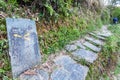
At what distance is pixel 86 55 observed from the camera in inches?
141

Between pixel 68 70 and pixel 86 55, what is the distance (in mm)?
858

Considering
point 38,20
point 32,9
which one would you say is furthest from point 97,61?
point 32,9

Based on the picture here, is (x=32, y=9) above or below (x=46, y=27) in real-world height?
above

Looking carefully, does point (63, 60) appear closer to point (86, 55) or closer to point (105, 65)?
point (86, 55)

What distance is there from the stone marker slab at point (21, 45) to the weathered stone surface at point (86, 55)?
951 millimetres

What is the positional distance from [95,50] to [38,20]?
1.52m

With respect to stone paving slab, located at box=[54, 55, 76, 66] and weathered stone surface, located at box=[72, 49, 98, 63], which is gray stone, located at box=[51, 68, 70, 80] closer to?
stone paving slab, located at box=[54, 55, 76, 66]

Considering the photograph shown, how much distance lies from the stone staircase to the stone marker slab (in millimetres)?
117

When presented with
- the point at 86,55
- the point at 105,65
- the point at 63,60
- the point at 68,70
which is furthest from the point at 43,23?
the point at 105,65

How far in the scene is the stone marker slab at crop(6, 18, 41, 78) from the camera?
248 cm

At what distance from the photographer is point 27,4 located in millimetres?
3520

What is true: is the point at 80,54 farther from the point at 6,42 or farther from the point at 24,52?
the point at 6,42

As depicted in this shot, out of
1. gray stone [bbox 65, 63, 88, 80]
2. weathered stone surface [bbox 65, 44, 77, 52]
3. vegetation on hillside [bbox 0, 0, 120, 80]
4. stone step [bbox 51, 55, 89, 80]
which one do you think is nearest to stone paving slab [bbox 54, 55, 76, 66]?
stone step [bbox 51, 55, 89, 80]

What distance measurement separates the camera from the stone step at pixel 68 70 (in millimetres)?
2657
